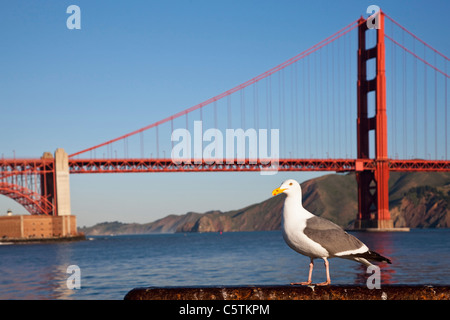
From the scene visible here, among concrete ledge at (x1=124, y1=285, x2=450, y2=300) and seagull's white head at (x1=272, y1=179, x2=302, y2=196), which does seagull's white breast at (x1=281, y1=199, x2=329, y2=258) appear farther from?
concrete ledge at (x1=124, y1=285, x2=450, y2=300)

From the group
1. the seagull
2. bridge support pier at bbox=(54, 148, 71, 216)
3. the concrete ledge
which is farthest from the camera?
bridge support pier at bbox=(54, 148, 71, 216)

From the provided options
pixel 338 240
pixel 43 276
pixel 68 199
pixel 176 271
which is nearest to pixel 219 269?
pixel 176 271

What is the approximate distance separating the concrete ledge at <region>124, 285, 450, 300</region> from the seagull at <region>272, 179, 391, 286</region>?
0.48 meters

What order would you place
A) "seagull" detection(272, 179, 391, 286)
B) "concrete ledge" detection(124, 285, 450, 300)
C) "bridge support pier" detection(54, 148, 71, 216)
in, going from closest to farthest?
"concrete ledge" detection(124, 285, 450, 300) → "seagull" detection(272, 179, 391, 286) → "bridge support pier" detection(54, 148, 71, 216)

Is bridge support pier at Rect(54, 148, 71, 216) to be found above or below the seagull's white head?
below

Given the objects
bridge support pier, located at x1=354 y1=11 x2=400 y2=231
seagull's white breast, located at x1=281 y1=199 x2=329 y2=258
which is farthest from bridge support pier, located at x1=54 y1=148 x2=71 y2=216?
→ seagull's white breast, located at x1=281 y1=199 x2=329 y2=258

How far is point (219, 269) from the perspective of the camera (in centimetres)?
3747

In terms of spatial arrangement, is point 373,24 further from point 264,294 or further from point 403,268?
point 264,294

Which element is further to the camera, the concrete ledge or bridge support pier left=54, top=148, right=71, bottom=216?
bridge support pier left=54, top=148, right=71, bottom=216

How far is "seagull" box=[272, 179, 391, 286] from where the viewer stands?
5.41m

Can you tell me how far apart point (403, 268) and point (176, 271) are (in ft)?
42.6

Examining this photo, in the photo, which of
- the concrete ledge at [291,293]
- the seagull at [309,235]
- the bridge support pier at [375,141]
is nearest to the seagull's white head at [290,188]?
the seagull at [309,235]

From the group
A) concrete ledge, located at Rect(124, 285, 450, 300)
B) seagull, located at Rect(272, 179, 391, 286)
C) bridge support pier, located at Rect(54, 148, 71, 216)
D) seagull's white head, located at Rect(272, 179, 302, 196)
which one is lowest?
bridge support pier, located at Rect(54, 148, 71, 216)

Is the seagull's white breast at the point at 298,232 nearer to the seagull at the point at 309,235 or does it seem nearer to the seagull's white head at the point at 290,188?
the seagull at the point at 309,235
